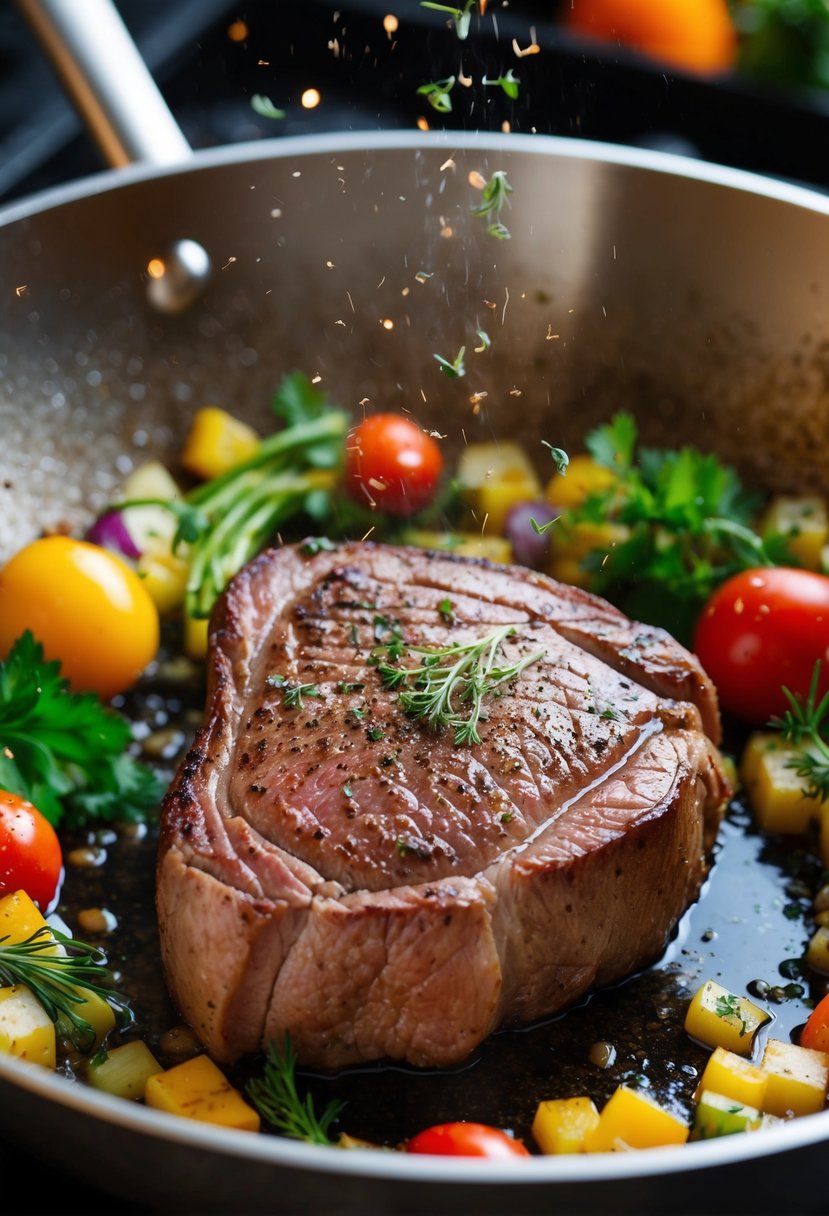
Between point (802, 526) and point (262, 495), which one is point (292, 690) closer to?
point (262, 495)

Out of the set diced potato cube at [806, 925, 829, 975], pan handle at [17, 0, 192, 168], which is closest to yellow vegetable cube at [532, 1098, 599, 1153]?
diced potato cube at [806, 925, 829, 975]

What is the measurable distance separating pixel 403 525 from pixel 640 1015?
1.44 m

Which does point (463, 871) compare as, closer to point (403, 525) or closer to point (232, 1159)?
point (232, 1159)

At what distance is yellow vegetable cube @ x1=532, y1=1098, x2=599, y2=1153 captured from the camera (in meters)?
2.00

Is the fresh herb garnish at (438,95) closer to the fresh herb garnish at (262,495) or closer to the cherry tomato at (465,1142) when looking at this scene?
the fresh herb garnish at (262,495)

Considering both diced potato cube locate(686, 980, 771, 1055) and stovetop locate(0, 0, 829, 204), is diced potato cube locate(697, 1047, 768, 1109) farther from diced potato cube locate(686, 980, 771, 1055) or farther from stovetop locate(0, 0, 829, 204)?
stovetop locate(0, 0, 829, 204)

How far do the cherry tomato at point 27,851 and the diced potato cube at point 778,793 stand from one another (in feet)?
4.60

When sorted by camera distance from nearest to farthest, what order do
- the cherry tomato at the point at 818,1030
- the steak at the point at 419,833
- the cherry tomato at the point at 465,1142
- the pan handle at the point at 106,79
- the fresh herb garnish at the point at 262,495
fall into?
the cherry tomato at the point at 465,1142 < the steak at the point at 419,833 < the cherry tomato at the point at 818,1030 < the pan handle at the point at 106,79 < the fresh herb garnish at the point at 262,495

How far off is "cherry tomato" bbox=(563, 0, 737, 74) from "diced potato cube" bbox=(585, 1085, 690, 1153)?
12.3 ft

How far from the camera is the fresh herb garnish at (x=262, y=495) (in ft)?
10.2

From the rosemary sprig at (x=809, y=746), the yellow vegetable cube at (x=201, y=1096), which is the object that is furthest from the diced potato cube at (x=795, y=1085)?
the yellow vegetable cube at (x=201, y=1096)

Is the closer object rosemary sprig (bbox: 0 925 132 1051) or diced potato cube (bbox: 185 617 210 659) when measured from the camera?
rosemary sprig (bbox: 0 925 132 1051)

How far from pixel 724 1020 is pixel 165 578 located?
1.66 m

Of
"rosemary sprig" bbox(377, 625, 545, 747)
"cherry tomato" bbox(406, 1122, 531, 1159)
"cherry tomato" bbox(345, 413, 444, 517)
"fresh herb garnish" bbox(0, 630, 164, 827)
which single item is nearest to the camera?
"cherry tomato" bbox(406, 1122, 531, 1159)
